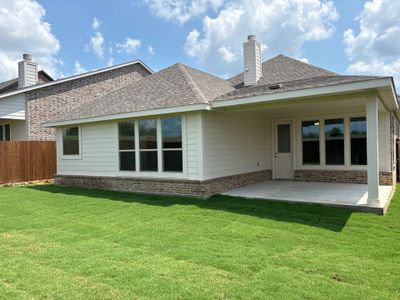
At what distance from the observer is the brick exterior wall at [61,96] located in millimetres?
15656

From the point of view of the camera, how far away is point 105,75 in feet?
62.1

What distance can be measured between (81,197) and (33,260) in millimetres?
5660

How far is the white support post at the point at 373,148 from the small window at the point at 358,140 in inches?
174

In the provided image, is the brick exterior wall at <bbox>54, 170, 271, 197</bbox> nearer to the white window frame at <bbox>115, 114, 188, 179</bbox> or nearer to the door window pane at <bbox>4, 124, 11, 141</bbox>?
the white window frame at <bbox>115, 114, 188, 179</bbox>

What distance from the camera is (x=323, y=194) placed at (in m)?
9.15

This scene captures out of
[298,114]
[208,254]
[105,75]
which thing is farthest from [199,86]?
[105,75]

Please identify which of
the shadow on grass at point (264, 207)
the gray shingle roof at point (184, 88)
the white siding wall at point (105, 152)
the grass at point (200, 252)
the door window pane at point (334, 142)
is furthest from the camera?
the door window pane at point (334, 142)

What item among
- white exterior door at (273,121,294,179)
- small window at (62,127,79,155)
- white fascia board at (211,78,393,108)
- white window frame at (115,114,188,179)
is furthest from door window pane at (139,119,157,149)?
white exterior door at (273,121,294,179)

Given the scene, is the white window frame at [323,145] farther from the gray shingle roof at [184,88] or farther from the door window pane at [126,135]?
the door window pane at [126,135]

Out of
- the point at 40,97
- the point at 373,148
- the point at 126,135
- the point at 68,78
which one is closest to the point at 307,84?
the point at 373,148

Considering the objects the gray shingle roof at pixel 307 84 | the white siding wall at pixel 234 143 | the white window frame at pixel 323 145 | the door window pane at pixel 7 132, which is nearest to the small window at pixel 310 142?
the white window frame at pixel 323 145

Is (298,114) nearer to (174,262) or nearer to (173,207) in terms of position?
(173,207)

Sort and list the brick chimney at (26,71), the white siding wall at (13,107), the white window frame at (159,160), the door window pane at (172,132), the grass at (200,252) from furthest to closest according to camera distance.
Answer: the brick chimney at (26,71)
the white siding wall at (13,107)
the door window pane at (172,132)
the white window frame at (159,160)
the grass at (200,252)

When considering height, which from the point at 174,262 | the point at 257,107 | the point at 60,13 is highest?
the point at 60,13
